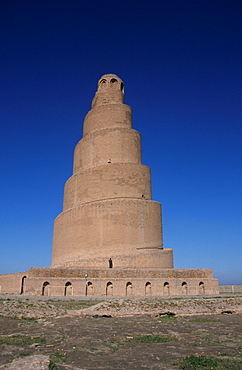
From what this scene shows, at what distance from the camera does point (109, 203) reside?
2292 centimetres

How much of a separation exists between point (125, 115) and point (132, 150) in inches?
137

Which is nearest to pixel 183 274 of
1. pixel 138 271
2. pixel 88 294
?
pixel 138 271

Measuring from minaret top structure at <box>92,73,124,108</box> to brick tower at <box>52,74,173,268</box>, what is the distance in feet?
0.31

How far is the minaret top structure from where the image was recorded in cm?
2823

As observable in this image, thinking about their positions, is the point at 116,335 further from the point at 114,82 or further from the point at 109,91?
the point at 114,82

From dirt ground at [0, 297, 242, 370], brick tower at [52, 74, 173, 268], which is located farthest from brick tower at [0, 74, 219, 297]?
dirt ground at [0, 297, 242, 370]

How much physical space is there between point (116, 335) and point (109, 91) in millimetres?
24137

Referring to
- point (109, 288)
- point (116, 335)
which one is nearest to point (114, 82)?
point (109, 288)

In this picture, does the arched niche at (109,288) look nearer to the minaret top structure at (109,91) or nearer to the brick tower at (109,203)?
the brick tower at (109,203)

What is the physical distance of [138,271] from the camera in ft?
62.3

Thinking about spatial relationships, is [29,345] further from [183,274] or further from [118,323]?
[183,274]

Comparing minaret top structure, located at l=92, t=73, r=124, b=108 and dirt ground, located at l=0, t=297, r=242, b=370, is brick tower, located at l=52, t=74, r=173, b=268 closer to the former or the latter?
minaret top structure, located at l=92, t=73, r=124, b=108

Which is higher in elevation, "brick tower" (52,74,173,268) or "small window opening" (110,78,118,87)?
"small window opening" (110,78,118,87)

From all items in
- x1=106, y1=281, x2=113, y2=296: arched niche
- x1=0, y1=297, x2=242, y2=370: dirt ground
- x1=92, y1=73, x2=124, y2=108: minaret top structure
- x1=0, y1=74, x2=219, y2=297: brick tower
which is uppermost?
x1=92, y1=73, x2=124, y2=108: minaret top structure
